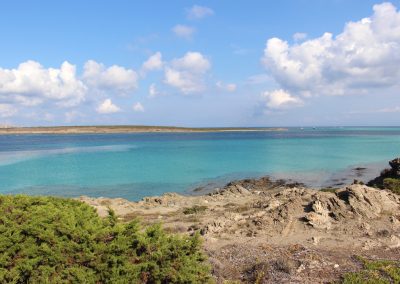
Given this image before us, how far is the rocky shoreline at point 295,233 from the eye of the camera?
11.4m

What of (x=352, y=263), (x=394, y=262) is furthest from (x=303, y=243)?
(x=394, y=262)

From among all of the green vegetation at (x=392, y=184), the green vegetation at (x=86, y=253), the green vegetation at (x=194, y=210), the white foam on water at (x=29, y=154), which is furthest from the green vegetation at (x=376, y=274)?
the white foam on water at (x=29, y=154)

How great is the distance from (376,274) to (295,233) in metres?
4.96

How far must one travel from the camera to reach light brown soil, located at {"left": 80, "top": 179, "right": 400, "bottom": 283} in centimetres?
1138

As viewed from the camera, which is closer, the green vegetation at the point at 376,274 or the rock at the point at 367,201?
the green vegetation at the point at 376,274

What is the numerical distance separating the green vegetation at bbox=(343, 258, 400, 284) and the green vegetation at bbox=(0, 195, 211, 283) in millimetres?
4858

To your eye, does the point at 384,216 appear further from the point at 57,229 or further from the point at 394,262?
the point at 57,229

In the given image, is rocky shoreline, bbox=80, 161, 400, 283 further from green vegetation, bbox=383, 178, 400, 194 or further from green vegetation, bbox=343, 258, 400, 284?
green vegetation, bbox=383, 178, 400, 194

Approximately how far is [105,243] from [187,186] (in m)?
28.7

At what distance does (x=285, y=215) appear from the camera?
1723 cm

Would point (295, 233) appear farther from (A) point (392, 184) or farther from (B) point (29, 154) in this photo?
(B) point (29, 154)

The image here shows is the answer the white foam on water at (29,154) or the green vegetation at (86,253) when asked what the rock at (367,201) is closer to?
the green vegetation at (86,253)

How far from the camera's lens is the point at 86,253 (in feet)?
27.3

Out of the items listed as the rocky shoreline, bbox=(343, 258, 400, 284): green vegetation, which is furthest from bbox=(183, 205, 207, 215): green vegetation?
bbox=(343, 258, 400, 284): green vegetation
